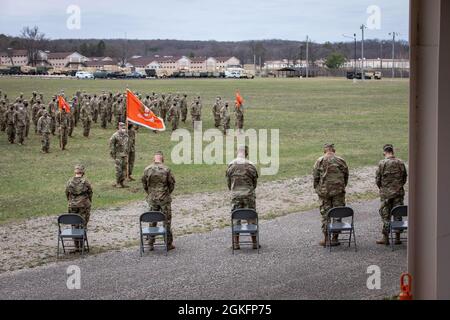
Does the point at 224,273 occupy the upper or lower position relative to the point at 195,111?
lower

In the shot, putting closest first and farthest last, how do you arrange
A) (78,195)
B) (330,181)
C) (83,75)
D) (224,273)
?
(224,273) → (78,195) → (330,181) → (83,75)

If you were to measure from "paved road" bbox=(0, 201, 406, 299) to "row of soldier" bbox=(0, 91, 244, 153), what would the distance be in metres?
12.1

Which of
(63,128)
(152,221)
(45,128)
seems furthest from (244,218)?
(63,128)

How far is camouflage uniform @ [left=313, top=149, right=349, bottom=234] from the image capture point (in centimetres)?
1252

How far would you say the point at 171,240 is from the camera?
12.3 m

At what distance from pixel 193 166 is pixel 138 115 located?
4.31m

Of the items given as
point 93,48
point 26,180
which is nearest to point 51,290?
point 26,180

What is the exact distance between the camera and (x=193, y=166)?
21.2 metres

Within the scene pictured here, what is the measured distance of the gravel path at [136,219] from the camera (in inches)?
481

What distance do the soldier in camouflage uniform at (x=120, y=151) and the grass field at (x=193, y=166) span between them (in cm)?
41

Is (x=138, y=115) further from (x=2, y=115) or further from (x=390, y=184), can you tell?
(x=2, y=115)

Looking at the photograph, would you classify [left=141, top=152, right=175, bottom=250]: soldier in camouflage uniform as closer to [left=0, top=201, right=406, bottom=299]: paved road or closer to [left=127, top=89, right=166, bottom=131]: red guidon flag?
[left=0, top=201, right=406, bottom=299]: paved road

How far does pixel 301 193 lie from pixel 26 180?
6.97 meters
